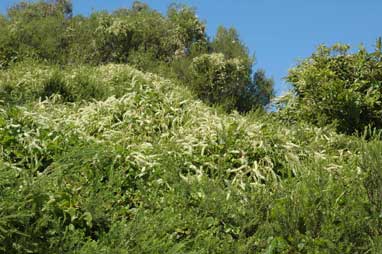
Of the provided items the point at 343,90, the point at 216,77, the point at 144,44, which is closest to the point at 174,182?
the point at 343,90

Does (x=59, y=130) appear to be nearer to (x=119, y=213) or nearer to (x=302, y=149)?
(x=119, y=213)

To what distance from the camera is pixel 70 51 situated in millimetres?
23906

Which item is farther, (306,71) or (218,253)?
(306,71)

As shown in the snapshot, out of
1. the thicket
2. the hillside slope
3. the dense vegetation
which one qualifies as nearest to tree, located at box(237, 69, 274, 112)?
the thicket

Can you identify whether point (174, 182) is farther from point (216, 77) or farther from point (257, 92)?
point (257, 92)

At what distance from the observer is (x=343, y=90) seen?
34.7 feet

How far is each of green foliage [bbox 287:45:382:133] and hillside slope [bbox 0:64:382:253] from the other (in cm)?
369

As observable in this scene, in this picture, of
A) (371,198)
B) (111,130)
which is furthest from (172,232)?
(111,130)

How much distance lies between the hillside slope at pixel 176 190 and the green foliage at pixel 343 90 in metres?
3.69

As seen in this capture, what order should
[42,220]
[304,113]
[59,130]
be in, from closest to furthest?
[42,220] → [59,130] → [304,113]

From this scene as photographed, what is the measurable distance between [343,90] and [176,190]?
6.26 meters

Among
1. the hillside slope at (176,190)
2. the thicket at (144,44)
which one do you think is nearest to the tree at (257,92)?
the thicket at (144,44)

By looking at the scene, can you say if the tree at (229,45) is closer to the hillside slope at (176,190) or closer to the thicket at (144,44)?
the thicket at (144,44)

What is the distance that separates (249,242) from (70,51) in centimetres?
2054
